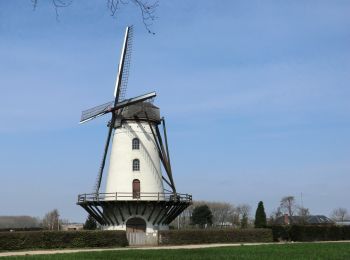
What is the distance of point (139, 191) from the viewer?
33750 millimetres

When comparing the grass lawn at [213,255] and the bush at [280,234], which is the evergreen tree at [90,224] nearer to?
the bush at [280,234]

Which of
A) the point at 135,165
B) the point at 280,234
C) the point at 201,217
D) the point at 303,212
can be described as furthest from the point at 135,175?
the point at 303,212

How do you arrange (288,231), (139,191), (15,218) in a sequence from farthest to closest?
(15,218) < (288,231) < (139,191)

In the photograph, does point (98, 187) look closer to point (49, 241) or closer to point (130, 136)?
point (130, 136)

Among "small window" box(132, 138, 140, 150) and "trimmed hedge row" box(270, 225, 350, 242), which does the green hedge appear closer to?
"small window" box(132, 138, 140, 150)

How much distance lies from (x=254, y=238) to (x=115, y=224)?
30.3 ft

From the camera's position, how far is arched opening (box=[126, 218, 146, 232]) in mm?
33562

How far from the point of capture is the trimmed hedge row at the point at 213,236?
31.1 metres

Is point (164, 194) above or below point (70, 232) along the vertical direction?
above

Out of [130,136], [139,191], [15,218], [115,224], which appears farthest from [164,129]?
[15,218]

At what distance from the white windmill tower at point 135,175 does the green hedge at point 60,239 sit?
11.4 feet

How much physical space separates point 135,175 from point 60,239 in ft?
23.9

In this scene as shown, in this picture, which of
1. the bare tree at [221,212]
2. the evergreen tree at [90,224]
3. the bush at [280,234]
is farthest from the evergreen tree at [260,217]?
the bare tree at [221,212]

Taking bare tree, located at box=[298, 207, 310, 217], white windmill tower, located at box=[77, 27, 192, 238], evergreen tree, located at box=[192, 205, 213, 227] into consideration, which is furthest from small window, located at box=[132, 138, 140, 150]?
bare tree, located at box=[298, 207, 310, 217]
